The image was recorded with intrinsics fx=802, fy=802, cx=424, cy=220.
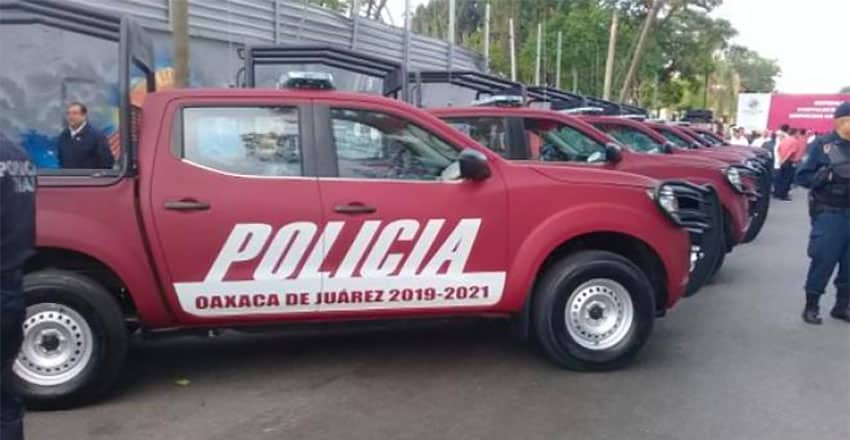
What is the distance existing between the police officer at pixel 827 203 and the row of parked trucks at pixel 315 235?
1.58 m

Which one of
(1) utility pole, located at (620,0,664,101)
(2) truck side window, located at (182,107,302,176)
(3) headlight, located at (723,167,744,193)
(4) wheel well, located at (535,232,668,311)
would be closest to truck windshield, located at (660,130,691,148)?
(3) headlight, located at (723,167,744,193)

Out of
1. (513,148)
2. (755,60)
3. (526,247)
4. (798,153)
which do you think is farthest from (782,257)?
(755,60)

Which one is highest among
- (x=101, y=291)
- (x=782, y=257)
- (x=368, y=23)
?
(x=368, y=23)

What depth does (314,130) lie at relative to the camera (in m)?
4.68

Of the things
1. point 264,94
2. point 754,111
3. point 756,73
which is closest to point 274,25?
point 264,94

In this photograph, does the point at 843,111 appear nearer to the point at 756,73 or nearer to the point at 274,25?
the point at 274,25

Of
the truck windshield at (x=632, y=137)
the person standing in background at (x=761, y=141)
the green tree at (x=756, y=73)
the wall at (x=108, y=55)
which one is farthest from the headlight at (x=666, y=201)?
the green tree at (x=756, y=73)

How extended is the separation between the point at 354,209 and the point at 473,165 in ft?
2.44

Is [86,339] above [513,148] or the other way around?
the other way around

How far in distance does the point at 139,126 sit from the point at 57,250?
2.65 ft

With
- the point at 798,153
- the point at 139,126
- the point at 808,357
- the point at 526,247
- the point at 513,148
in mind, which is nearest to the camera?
the point at 139,126

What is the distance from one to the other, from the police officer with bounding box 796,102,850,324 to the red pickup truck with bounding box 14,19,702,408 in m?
1.71

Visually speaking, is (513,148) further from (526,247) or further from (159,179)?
(159,179)

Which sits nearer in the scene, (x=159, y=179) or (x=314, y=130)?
(x=159, y=179)
